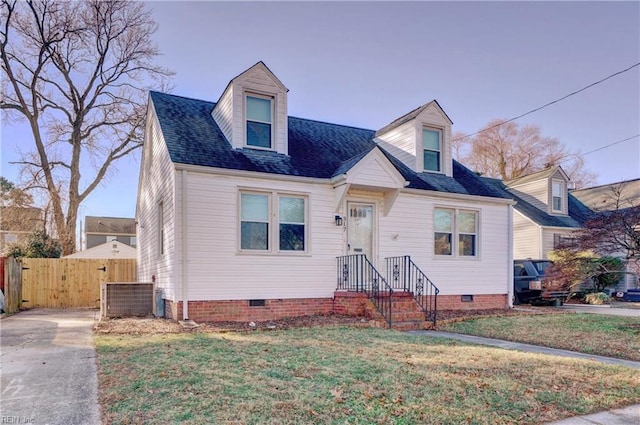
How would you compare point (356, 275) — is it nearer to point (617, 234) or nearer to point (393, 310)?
point (393, 310)

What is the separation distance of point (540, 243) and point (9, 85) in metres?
27.8

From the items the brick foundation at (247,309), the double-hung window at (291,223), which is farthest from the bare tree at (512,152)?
the brick foundation at (247,309)

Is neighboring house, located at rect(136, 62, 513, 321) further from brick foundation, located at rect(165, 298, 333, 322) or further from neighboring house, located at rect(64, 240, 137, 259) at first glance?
neighboring house, located at rect(64, 240, 137, 259)

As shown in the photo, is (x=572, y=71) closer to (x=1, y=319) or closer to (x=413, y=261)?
(x=413, y=261)

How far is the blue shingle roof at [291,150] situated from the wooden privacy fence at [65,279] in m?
7.00

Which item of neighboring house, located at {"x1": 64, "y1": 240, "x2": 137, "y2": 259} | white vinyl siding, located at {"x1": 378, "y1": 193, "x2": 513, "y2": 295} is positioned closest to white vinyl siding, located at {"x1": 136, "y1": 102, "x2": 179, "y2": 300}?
white vinyl siding, located at {"x1": 378, "y1": 193, "x2": 513, "y2": 295}

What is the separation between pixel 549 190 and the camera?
22.0 meters

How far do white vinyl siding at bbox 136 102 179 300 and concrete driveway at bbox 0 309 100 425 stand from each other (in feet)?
7.08

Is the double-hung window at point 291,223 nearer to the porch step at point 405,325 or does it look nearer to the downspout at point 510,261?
the porch step at point 405,325

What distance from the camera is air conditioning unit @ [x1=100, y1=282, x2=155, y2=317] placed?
1034 cm

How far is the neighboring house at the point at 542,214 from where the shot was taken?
20.4m

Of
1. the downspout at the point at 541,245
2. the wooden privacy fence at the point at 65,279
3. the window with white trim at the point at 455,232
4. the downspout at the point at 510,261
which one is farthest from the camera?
the downspout at the point at 541,245

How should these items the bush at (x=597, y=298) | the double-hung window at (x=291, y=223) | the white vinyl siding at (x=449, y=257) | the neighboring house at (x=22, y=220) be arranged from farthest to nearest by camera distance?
1. the neighboring house at (x=22, y=220)
2. the bush at (x=597, y=298)
3. the white vinyl siding at (x=449, y=257)
4. the double-hung window at (x=291, y=223)

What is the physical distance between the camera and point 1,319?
34.9 ft
